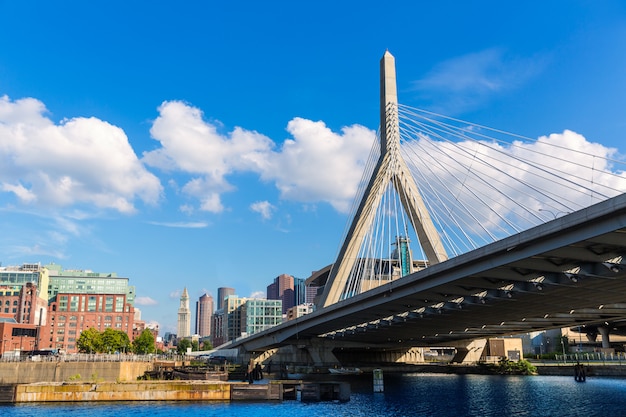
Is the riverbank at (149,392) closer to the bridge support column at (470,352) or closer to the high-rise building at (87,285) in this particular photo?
the bridge support column at (470,352)

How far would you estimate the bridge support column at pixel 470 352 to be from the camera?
9725cm

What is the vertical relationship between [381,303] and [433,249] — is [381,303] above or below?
below

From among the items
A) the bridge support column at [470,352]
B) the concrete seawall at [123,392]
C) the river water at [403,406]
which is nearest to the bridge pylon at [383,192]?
the river water at [403,406]

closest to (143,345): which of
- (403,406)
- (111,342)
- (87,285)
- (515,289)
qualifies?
(111,342)

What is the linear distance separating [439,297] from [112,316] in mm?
114938

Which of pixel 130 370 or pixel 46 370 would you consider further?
pixel 130 370

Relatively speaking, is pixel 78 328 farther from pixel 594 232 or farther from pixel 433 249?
pixel 594 232

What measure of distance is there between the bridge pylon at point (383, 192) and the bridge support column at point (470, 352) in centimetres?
4369

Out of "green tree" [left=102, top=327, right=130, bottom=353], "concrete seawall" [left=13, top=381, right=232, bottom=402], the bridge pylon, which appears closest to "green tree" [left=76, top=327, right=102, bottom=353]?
"green tree" [left=102, top=327, right=130, bottom=353]

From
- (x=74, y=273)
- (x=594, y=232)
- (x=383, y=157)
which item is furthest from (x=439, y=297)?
(x=74, y=273)

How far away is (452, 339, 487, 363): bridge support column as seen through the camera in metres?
97.2

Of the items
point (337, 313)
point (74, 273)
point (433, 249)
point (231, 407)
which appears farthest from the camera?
point (74, 273)

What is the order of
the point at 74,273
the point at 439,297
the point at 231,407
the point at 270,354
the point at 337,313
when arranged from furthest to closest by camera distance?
the point at 74,273, the point at 270,354, the point at 337,313, the point at 439,297, the point at 231,407

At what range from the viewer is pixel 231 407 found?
42250 mm
